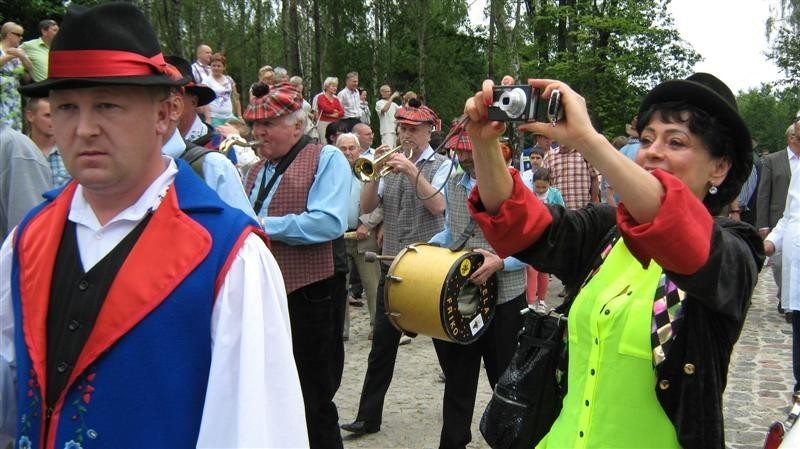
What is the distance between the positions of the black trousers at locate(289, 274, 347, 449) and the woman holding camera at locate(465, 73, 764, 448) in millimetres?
2365

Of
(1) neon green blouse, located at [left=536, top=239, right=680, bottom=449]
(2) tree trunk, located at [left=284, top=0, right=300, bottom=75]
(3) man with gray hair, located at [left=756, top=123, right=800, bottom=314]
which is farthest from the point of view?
(2) tree trunk, located at [left=284, top=0, right=300, bottom=75]

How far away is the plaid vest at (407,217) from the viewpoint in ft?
19.9

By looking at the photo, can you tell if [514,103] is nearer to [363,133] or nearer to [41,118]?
[41,118]

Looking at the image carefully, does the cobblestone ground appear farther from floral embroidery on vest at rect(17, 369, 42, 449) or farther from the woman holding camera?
floral embroidery on vest at rect(17, 369, 42, 449)

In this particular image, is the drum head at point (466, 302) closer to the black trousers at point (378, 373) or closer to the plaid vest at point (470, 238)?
the plaid vest at point (470, 238)

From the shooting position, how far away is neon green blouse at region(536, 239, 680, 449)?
2361mm

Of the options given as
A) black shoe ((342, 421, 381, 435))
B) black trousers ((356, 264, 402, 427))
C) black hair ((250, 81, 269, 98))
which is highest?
black hair ((250, 81, 269, 98))

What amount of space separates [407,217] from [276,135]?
5.05 ft

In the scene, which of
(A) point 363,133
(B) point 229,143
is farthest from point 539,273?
(B) point 229,143

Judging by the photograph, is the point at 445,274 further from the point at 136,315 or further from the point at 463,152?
the point at 136,315

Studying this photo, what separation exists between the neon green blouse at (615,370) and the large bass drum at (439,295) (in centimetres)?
218

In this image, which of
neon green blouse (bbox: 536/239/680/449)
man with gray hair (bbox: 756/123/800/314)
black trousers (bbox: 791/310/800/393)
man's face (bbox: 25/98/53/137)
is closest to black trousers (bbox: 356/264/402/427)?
man's face (bbox: 25/98/53/137)

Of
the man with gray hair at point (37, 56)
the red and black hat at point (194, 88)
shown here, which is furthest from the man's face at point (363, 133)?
Result: the red and black hat at point (194, 88)

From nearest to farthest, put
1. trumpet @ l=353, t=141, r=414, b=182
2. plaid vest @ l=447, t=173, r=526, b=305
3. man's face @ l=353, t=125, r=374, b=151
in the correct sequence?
plaid vest @ l=447, t=173, r=526, b=305
trumpet @ l=353, t=141, r=414, b=182
man's face @ l=353, t=125, r=374, b=151
